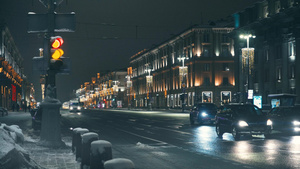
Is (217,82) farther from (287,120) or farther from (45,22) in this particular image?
(45,22)

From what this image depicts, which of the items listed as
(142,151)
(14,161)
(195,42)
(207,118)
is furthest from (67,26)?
(195,42)

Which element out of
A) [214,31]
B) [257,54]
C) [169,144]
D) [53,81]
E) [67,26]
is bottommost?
[169,144]

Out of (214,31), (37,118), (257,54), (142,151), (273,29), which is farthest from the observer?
(214,31)

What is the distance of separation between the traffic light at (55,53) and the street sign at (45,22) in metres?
0.73

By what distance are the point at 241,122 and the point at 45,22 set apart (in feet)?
33.2

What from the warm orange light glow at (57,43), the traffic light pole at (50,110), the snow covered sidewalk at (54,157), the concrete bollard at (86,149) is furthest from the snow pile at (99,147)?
the traffic light pole at (50,110)

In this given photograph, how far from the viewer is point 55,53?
13.2 meters

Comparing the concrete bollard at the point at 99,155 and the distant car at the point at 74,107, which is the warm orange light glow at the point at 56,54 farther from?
the distant car at the point at 74,107

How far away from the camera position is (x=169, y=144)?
699 inches

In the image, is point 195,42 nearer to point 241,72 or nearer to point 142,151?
point 241,72

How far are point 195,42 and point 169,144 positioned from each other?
76667mm

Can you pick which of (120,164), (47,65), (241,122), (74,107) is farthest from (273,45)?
(120,164)

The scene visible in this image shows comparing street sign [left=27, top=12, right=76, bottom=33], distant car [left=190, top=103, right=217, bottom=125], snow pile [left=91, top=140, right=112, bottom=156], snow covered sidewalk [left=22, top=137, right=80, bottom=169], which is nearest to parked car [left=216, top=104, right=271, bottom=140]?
snow covered sidewalk [left=22, top=137, right=80, bottom=169]

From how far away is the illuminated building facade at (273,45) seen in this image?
2333 inches
